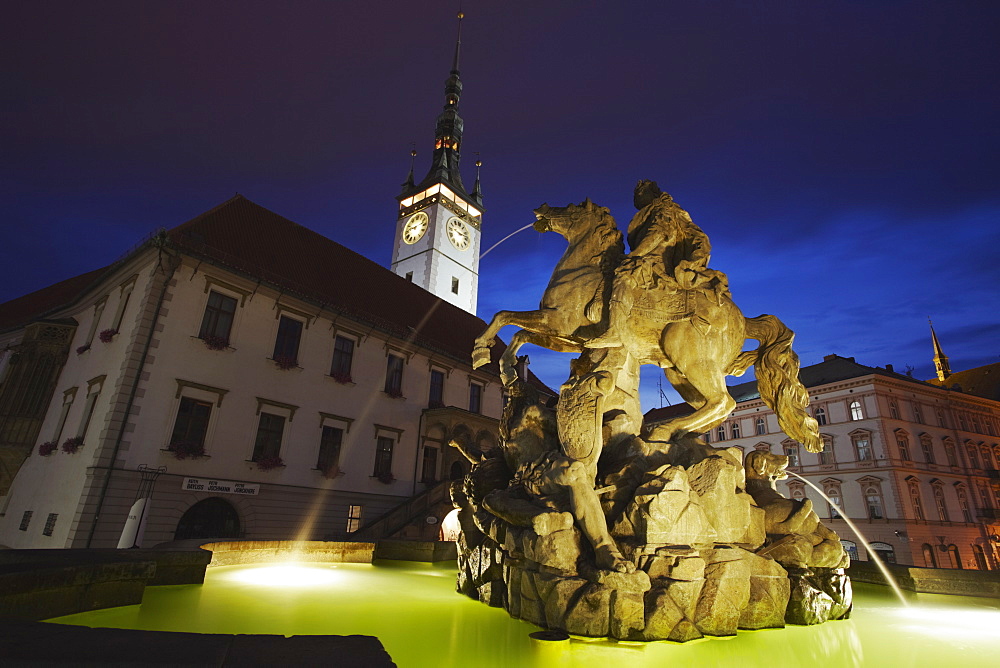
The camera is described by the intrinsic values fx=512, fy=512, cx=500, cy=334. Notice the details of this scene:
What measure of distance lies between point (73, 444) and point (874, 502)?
39409 mm

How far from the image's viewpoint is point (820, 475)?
3388 centimetres

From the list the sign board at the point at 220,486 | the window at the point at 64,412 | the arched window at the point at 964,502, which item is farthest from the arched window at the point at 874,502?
the window at the point at 64,412

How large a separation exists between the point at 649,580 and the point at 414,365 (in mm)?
20913

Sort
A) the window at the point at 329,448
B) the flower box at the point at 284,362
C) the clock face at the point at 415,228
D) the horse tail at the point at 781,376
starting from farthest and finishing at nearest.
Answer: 1. the clock face at the point at 415,228
2. the window at the point at 329,448
3. the flower box at the point at 284,362
4. the horse tail at the point at 781,376

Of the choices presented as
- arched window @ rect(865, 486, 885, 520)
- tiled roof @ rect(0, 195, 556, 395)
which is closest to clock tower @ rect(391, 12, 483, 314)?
tiled roof @ rect(0, 195, 556, 395)

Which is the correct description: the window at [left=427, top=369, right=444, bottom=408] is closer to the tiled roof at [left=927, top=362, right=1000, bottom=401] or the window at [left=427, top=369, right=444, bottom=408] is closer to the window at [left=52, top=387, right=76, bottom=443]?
the window at [left=52, top=387, right=76, bottom=443]

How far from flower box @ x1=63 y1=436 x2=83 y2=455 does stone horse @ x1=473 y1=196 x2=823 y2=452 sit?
49.6 feet

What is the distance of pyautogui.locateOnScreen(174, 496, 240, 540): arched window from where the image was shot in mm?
15984

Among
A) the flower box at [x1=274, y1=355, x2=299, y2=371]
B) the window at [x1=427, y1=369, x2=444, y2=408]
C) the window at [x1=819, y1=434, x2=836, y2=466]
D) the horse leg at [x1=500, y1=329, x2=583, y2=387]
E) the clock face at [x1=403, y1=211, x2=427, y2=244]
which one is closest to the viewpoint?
the horse leg at [x1=500, y1=329, x2=583, y2=387]

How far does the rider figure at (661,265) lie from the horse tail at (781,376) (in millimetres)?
905

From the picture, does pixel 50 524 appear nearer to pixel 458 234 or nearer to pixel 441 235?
pixel 441 235

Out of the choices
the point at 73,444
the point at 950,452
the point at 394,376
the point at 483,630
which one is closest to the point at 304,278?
the point at 394,376

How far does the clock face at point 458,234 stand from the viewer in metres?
53.0

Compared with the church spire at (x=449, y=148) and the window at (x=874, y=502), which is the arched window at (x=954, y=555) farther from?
the church spire at (x=449, y=148)
